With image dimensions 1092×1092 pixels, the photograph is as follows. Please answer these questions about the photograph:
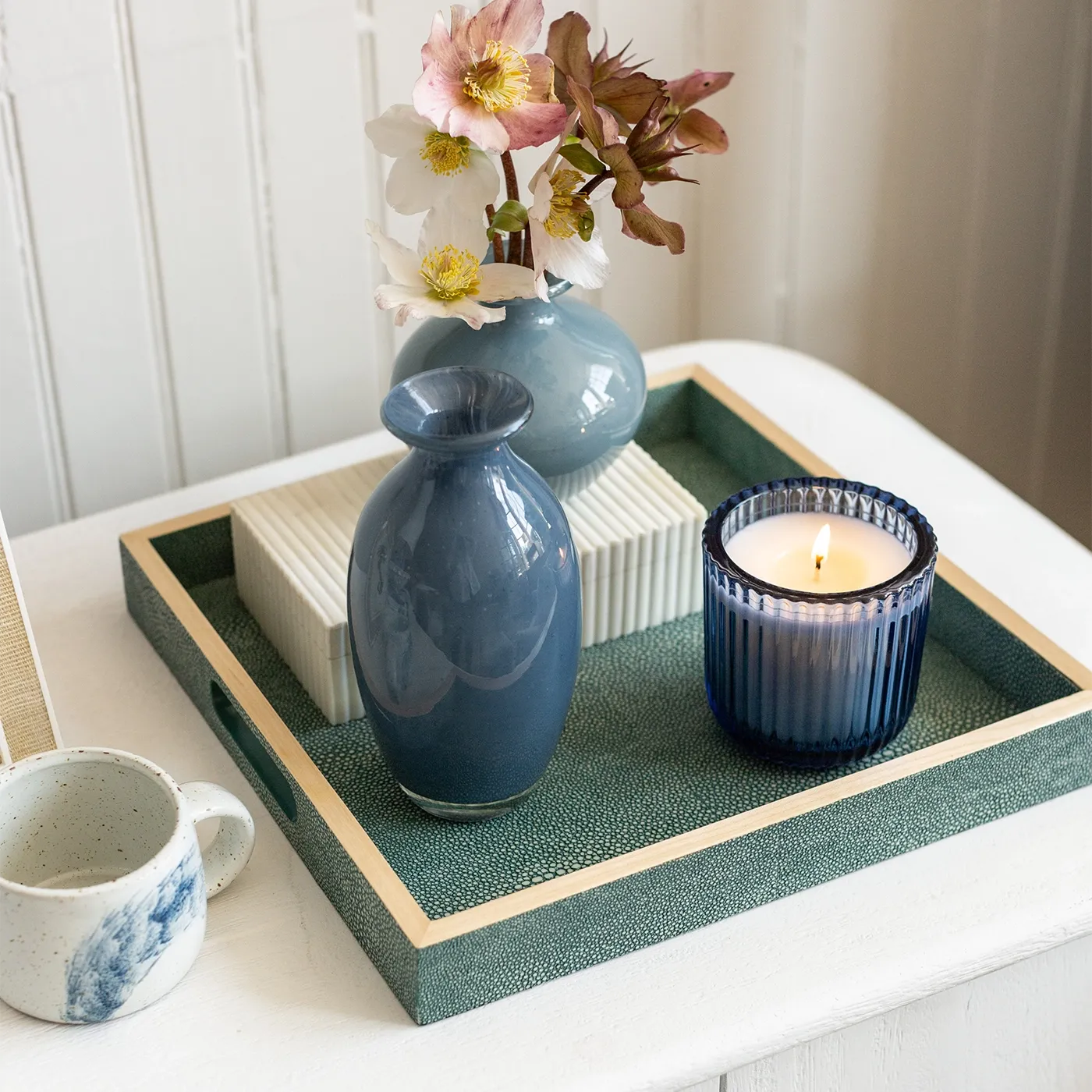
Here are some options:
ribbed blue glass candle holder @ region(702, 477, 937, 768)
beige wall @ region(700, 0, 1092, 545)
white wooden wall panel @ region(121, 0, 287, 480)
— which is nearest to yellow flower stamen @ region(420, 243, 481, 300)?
ribbed blue glass candle holder @ region(702, 477, 937, 768)

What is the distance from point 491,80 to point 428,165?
2.0 inches

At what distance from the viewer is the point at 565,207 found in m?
0.62

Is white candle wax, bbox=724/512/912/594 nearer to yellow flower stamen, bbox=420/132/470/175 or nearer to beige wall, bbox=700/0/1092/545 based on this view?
yellow flower stamen, bbox=420/132/470/175

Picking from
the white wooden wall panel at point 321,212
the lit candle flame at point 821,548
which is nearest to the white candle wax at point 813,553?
the lit candle flame at point 821,548

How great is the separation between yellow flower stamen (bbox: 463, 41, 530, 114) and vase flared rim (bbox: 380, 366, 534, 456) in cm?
10

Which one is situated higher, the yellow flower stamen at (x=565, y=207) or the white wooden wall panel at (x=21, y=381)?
the yellow flower stamen at (x=565, y=207)

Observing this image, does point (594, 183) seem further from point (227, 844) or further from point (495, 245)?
point (227, 844)

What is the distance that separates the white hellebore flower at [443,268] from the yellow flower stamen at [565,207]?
1.3 inches

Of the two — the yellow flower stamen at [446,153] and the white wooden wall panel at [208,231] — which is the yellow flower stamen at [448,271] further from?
the white wooden wall panel at [208,231]

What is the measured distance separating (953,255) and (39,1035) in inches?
36.7

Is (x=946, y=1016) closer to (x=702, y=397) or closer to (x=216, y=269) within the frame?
(x=702, y=397)

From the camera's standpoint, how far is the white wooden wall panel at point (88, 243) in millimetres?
885

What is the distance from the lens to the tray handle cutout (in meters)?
0.68

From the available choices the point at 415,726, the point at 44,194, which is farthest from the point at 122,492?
the point at 415,726
